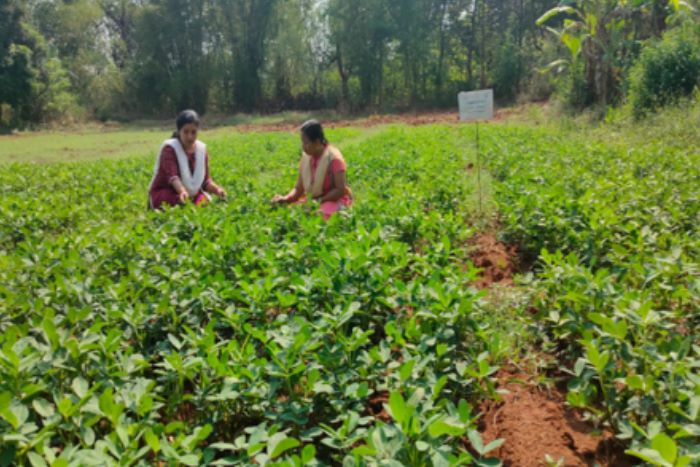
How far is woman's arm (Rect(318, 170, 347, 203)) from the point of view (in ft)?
18.3

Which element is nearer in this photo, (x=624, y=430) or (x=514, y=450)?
(x=624, y=430)

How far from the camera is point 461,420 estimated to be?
1.70m

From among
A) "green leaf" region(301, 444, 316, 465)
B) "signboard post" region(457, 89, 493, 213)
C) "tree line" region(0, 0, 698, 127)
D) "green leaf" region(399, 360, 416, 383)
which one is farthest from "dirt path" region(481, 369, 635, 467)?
"tree line" region(0, 0, 698, 127)

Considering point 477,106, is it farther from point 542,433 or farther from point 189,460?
point 189,460

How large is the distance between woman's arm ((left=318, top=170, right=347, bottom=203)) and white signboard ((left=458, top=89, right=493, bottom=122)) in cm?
208

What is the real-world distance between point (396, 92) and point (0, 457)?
3875 centimetres

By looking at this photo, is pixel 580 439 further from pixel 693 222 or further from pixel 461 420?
pixel 693 222

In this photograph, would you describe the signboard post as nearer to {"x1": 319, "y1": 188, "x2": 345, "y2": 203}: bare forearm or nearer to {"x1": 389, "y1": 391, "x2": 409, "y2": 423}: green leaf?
{"x1": 319, "y1": 188, "x2": 345, "y2": 203}: bare forearm

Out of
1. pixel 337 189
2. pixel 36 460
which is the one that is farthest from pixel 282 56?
pixel 36 460

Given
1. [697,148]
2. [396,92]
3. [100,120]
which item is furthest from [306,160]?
[100,120]

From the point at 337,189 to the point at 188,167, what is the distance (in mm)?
1991

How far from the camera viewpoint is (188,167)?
5957 millimetres

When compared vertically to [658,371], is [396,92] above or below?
above

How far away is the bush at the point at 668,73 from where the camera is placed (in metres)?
12.2
